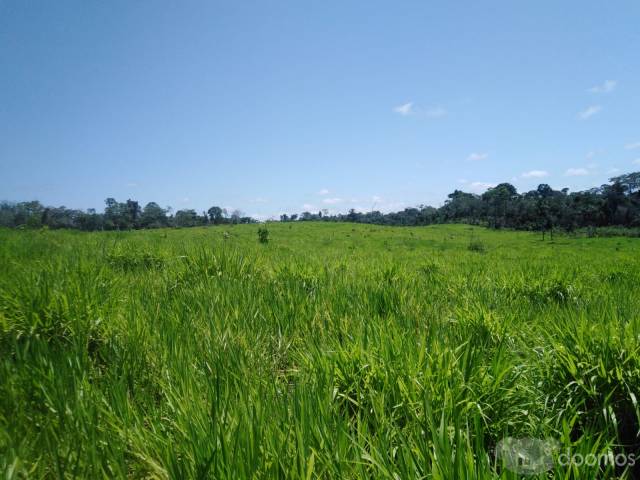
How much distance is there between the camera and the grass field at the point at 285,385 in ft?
3.72

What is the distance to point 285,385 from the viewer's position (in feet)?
5.74

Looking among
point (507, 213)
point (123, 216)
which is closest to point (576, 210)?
point (507, 213)

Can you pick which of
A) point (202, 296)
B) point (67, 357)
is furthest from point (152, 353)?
point (202, 296)

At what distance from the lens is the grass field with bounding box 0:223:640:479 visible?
1134 mm

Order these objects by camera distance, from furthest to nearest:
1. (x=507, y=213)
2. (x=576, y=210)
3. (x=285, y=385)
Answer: (x=507, y=213) < (x=576, y=210) < (x=285, y=385)

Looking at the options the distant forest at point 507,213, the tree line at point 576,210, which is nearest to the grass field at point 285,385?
the distant forest at point 507,213

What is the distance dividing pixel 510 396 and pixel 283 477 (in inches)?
52.9

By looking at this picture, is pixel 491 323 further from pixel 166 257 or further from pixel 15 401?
pixel 166 257

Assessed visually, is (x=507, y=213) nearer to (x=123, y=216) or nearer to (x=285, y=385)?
(x=285, y=385)

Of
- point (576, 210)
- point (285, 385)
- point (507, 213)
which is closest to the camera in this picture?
point (285, 385)

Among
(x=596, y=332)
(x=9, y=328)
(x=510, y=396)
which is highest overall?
(x=9, y=328)

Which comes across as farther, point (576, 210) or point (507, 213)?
point (507, 213)

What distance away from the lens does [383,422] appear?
1.38 m

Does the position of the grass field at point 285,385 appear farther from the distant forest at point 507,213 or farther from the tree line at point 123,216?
the tree line at point 123,216
